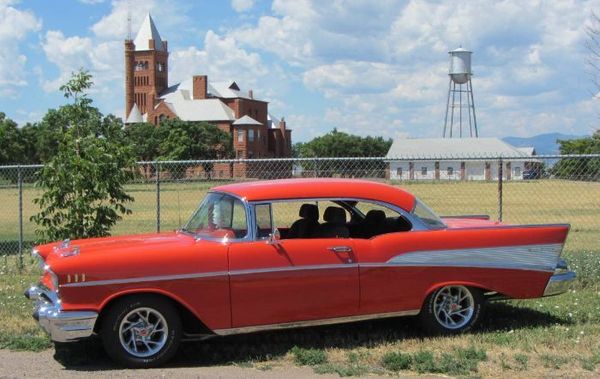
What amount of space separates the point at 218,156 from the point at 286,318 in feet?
333

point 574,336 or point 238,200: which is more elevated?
point 238,200

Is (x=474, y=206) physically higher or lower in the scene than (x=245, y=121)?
lower

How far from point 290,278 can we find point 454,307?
1789mm

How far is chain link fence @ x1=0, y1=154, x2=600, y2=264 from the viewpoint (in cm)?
1167

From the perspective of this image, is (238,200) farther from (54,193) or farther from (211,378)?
(54,193)

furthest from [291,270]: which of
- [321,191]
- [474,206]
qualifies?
[474,206]

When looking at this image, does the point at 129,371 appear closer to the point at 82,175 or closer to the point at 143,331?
the point at 143,331

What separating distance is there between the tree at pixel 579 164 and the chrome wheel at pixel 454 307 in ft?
16.7

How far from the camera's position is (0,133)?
854 inches

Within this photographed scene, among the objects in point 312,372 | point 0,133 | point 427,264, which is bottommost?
point 312,372

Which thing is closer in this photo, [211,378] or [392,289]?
[211,378]

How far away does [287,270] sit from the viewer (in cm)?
600

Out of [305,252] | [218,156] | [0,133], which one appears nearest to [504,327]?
[305,252]

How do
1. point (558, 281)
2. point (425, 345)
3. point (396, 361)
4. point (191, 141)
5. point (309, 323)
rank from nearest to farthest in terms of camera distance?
point (396, 361)
point (309, 323)
point (425, 345)
point (558, 281)
point (191, 141)
